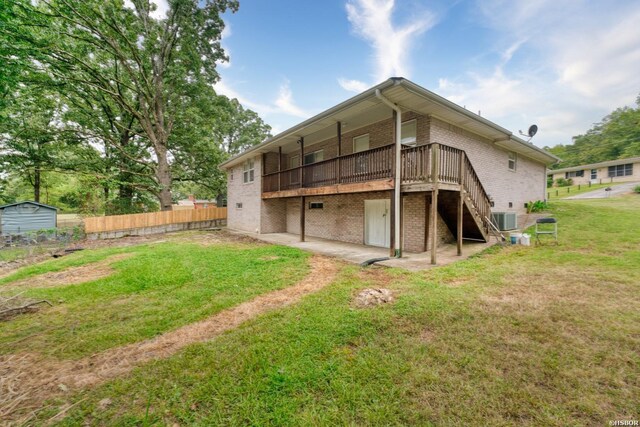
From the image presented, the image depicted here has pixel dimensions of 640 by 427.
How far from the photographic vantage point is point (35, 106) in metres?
14.7

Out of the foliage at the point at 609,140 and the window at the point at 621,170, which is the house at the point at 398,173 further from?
the foliage at the point at 609,140

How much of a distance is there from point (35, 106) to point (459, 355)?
2356 cm

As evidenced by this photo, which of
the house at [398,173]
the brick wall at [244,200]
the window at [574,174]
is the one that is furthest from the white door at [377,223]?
the window at [574,174]

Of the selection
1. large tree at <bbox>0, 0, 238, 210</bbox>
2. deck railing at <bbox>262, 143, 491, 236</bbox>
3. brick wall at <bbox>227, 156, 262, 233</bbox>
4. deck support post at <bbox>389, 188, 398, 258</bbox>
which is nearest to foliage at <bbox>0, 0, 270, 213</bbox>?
large tree at <bbox>0, 0, 238, 210</bbox>

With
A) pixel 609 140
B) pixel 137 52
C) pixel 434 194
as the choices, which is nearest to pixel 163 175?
pixel 137 52

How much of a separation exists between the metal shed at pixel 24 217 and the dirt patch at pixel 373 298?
2286 cm

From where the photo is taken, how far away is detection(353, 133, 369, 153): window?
9.77 metres

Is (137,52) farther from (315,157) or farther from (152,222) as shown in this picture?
(315,157)

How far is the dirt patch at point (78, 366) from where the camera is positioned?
2217 mm

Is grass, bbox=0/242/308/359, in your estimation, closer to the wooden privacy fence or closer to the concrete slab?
the concrete slab

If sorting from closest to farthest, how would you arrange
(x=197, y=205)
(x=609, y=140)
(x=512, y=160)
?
(x=512, y=160), (x=609, y=140), (x=197, y=205)

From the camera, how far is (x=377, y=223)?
9.45 meters

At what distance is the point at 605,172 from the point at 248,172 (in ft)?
126

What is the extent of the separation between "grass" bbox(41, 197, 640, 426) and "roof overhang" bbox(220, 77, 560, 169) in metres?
5.05
